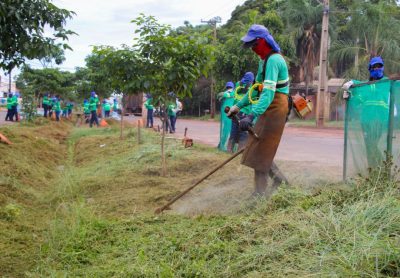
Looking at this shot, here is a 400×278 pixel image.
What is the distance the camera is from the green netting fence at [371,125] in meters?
4.64

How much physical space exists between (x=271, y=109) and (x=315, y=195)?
1.19m

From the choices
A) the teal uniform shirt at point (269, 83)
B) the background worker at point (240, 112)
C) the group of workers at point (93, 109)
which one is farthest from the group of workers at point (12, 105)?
the teal uniform shirt at point (269, 83)

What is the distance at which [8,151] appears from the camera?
920cm

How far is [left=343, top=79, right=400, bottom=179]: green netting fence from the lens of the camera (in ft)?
15.2

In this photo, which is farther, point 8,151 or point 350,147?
point 8,151

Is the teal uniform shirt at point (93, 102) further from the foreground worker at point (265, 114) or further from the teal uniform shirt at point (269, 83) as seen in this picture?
the teal uniform shirt at point (269, 83)

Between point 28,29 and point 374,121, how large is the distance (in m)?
4.62

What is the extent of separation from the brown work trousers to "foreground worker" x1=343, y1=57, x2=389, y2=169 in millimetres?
995

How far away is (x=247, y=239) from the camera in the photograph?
3354 mm

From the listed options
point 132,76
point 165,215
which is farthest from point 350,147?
point 132,76

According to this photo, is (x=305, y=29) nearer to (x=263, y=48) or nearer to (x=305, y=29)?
(x=305, y=29)

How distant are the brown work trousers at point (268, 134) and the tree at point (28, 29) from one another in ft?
10.2

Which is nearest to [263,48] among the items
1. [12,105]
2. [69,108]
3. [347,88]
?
[347,88]

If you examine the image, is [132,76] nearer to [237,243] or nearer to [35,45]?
[35,45]
